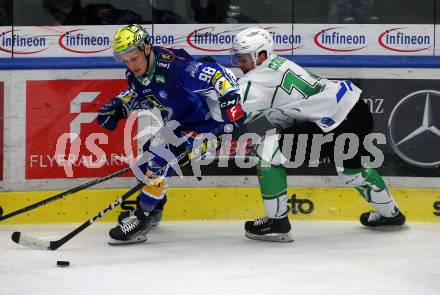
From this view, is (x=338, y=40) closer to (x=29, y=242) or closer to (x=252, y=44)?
(x=252, y=44)

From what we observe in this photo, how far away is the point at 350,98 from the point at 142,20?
52.0 inches

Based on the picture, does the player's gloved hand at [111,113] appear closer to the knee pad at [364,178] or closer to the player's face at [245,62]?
the player's face at [245,62]

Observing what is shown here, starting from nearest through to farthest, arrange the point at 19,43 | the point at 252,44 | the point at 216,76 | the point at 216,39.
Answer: the point at 216,76 → the point at 252,44 → the point at 19,43 → the point at 216,39

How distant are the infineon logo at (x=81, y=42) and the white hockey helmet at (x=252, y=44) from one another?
90cm

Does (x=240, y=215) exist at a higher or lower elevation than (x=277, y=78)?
lower

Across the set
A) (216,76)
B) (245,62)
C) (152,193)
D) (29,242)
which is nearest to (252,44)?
(245,62)

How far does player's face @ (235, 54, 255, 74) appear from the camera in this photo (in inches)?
206

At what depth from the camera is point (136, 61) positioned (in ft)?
16.2

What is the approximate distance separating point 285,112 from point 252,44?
1.38ft

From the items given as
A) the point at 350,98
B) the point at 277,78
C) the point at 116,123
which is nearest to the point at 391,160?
the point at 350,98

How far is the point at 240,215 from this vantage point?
230 inches

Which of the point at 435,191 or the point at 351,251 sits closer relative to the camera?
the point at 351,251

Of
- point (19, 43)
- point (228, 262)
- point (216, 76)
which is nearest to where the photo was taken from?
point (228, 262)

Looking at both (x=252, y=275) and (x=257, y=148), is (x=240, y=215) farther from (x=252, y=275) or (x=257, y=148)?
(x=252, y=275)
